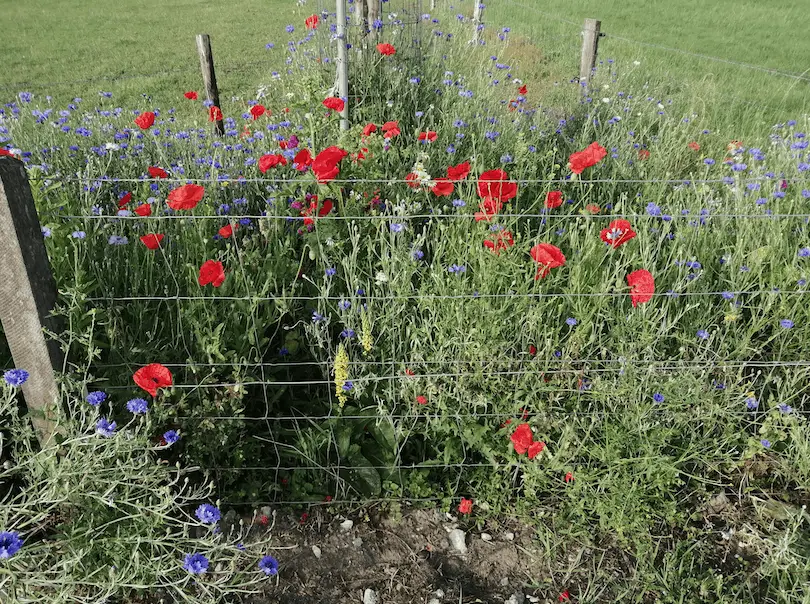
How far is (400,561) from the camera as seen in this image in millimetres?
2033

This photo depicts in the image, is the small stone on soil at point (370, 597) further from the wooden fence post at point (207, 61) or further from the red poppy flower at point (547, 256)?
the wooden fence post at point (207, 61)

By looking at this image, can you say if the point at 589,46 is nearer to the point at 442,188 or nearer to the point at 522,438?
the point at 442,188

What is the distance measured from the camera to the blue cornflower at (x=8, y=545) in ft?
4.28

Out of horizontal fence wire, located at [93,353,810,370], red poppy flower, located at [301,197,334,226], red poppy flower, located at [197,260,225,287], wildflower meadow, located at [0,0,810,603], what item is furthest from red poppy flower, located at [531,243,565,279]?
red poppy flower, located at [197,260,225,287]

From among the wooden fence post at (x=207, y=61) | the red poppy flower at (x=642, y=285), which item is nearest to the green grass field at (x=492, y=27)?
the wooden fence post at (x=207, y=61)

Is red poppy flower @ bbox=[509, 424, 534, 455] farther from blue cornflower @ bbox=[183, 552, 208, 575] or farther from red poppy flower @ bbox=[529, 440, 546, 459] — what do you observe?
blue cornflower @ bbox=[183, 552, 208, 575]

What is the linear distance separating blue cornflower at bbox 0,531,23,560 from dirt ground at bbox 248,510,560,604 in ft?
2.42

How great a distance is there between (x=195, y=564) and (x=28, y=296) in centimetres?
81

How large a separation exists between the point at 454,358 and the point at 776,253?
1.45m

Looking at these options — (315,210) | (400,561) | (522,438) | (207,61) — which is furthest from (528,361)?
(207,61)

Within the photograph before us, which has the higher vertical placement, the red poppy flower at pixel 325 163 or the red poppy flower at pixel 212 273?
the red poppy flower at pixel 325 163

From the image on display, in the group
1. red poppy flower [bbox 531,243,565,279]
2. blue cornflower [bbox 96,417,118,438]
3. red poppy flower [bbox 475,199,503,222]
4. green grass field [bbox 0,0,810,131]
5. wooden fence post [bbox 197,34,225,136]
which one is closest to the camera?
blue cornflower [bbox 96,417,118,438]

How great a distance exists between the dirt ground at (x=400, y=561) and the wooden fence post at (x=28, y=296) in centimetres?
80

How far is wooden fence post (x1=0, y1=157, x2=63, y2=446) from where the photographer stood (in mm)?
1569
